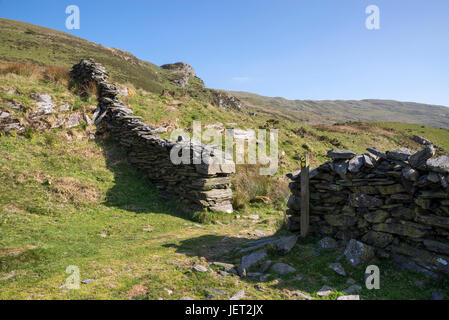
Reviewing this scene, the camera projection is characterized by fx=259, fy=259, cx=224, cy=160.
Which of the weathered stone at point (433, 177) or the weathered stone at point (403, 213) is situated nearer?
the weathered stone at point (433, 177)

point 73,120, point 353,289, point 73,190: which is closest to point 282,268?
point 353,289

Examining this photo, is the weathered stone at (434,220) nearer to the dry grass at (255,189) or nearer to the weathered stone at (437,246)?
the weathered stone at (437,246)

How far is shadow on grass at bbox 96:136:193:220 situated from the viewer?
27.2 feet

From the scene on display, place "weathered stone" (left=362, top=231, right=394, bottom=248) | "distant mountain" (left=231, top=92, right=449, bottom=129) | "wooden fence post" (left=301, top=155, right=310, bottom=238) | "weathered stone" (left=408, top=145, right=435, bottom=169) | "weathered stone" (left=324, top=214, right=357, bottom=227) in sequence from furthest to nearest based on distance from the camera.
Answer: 1. "distant mountain" (left=231, top=92, right=449, bottom=129)
2. "wooden fence post" (left=301, top=155, right=310, bottom=238)
3. "weathered stone" (left=324, top=214, right=357, bottom=227)
4. "weathered stone" (left=362, top=231, right=394, bottom=248)
5. "weathered stone" (left=408, top=145, right=435, bottom=169)

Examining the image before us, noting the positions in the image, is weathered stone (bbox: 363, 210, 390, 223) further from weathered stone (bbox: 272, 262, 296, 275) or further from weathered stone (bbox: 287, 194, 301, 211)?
weathered stone (bbox: 272, 262, 296, 275)

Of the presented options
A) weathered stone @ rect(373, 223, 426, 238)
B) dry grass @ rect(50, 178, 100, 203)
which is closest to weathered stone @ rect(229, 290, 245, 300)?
weathered stone @ rect(373, 223, 426, 238)

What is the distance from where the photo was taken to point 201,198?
809 centimetres

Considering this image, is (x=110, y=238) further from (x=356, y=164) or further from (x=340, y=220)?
(x=356, y=164)

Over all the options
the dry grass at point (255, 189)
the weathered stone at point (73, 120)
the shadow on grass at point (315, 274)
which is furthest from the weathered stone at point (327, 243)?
the weathered stone at point (73, 120)

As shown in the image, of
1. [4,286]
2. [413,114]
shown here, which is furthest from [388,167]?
[413,114]

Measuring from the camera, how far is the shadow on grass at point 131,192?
8281mm

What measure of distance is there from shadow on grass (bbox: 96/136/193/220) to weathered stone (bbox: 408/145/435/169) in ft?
19.2

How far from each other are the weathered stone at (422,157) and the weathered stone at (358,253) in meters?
1.47
